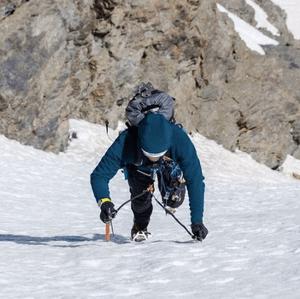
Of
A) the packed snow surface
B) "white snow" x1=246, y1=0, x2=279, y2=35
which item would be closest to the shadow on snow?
the packed snow surface

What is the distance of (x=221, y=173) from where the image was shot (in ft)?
86.6

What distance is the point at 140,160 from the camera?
772 centimetres

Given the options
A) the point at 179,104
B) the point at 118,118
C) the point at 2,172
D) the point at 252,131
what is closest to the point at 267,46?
the point at 252,131

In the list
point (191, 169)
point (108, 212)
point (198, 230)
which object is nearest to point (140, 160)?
point (191, 169)

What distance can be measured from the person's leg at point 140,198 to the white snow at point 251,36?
96.3ft

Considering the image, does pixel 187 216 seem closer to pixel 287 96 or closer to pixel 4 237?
pixel 4 237

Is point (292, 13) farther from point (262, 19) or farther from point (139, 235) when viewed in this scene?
point (139, 235)

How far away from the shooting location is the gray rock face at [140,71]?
21.5 meters

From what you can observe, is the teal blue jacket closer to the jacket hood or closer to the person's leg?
the jacket hood

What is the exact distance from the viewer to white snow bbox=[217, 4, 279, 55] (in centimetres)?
3791

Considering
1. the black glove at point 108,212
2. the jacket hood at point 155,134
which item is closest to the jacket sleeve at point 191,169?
the jacket hood at point 155,134

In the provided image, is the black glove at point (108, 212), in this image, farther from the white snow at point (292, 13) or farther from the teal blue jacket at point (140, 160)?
the white snow at point (292, 13)

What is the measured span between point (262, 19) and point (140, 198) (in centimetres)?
4386

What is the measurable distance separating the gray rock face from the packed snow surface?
461 cm
